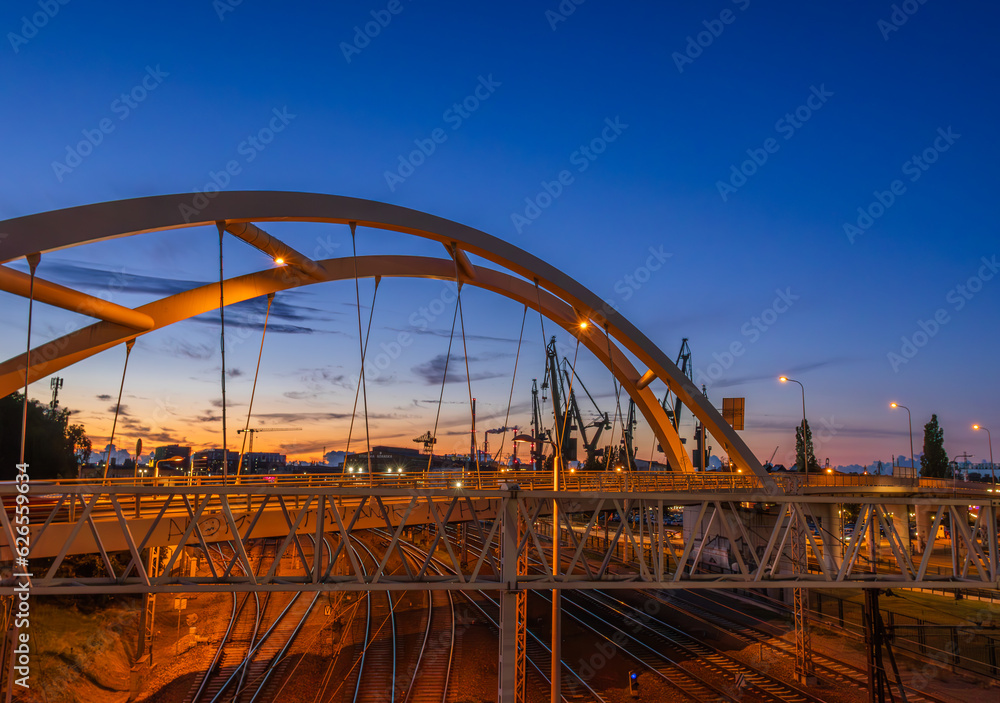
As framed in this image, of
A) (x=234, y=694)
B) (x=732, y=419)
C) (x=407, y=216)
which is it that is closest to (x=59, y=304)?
(x=407, y=216)

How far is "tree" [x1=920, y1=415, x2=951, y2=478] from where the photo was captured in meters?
87.5

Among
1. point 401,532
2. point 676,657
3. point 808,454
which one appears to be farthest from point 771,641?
point 808,454

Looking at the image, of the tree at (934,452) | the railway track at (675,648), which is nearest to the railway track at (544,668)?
the railway track at (675,648)

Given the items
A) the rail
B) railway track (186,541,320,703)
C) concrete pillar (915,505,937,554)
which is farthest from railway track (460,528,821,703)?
concrete pillar (915,505,937,554)

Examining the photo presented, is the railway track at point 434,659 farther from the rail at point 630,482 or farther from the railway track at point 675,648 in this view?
the railway track at point 675,648

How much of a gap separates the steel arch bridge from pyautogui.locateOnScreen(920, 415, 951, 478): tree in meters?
66.3

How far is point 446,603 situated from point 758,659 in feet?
52.6

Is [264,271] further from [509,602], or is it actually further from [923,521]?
[923,521]

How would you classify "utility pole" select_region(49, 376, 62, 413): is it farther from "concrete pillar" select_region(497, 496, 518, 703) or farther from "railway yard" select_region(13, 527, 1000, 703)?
"concrete pillar" select_region(497, 496, 518, 703)

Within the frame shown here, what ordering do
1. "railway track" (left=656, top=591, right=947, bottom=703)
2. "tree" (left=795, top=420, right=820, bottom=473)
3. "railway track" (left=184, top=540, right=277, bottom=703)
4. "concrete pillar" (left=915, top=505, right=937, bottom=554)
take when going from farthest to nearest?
"tree" (left=795, top=420, right=820, bottom=473), "concrete pillar" (left=915, top=505, right=937, bottom=554), "railway track" (left=656, top=591, right=947, bottom=703), "railway track" (left=184, top=540, right=277, bottom=703)

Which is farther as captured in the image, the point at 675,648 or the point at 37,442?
the point at 37,442

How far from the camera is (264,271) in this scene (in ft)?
83.3

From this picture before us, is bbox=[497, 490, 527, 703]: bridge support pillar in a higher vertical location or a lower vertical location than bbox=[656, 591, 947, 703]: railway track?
higher

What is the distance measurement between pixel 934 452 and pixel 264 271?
95400mm
